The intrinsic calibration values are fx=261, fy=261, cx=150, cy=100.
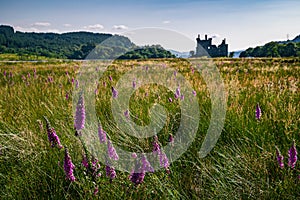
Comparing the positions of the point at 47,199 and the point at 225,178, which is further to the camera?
the point at 225,178

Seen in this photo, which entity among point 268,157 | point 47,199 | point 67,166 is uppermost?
point 67,166

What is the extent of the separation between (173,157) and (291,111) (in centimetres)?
155

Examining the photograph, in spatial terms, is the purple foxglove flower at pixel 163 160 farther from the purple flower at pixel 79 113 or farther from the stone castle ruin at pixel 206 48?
the stone castle ruin at pixel 206 48

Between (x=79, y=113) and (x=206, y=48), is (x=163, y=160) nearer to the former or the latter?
(x=79, y=113)

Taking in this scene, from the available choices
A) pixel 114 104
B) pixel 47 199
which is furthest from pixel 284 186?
pixel 114 104

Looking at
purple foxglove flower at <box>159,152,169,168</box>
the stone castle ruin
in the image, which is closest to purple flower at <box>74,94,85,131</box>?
purple foxglove flower at <box>159,152,169,168</box>

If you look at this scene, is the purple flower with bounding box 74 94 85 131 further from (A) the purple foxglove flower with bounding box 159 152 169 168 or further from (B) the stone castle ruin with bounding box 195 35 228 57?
(B) the stone castle ruin with bounding box 195 35 228 57

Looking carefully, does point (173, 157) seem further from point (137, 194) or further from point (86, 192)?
point (86, 192)

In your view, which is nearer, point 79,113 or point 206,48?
point 79,113

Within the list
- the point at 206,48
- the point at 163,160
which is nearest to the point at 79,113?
the point at 163,160

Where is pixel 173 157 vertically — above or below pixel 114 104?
below

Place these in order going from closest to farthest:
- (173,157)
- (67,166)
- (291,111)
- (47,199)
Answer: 1. (67,166)
2. (47,199)
3. (173,157)
4. (291,111)

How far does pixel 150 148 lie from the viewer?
268 cm

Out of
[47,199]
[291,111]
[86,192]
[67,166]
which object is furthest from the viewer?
[291,111]
